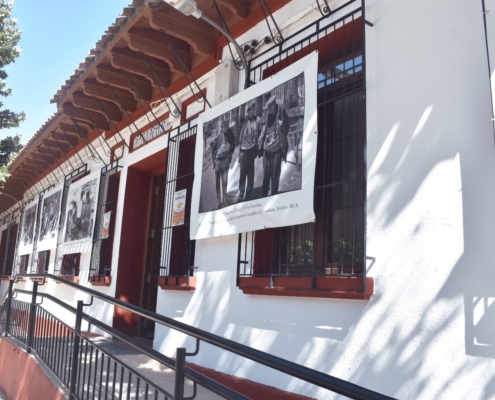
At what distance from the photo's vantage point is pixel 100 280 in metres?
7.52

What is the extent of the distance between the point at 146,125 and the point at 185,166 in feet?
5.51

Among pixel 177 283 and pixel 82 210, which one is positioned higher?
pixel 82 210

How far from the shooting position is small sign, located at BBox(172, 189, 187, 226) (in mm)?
5648

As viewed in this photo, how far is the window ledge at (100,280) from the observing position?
7320mm

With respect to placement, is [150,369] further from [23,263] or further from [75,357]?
[23,263]

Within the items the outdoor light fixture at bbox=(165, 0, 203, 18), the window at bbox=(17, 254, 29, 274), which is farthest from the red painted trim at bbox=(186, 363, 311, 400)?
the window at bbox=(17, 254, 29, 274)

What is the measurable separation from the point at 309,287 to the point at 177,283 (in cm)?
217

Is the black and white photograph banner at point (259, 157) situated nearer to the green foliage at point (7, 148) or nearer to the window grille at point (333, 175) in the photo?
the window grille at point (333, 175)

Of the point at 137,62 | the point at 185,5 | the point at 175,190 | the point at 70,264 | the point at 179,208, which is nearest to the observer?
the point at 185,5

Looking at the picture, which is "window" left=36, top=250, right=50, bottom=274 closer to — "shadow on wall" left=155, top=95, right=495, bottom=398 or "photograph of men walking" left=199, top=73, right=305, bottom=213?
"photograph of men walking" left=199, top=73, right=305, bottom=213

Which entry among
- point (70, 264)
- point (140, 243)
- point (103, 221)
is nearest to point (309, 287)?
point (140, 243)

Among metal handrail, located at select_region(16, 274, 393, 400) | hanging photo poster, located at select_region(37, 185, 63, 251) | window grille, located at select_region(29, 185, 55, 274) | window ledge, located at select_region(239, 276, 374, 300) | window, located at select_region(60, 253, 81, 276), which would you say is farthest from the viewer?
window grille, located at select_region(29, 185, 55, 274)

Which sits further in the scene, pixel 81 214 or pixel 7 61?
pixel 7 61

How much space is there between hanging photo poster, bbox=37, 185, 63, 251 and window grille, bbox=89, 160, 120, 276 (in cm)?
204
